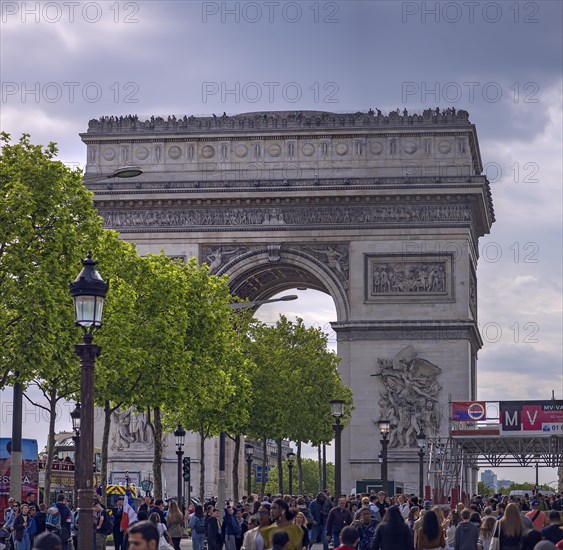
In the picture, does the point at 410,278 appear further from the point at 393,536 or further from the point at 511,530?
the point at 393,536

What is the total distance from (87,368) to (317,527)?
87.6 feet

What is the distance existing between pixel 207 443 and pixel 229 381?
1782cm

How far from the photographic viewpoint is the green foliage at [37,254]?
39281 millimetres

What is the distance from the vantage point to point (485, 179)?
83.6 metres

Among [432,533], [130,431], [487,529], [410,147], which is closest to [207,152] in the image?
[410,147]

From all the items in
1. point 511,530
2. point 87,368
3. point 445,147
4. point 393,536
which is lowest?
point 393,536

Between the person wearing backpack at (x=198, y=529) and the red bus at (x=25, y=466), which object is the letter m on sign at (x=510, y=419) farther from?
the person wearing backpack at (x=198, y=529)

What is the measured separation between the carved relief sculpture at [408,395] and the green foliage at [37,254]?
135 feet

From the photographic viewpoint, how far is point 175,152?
284 feet

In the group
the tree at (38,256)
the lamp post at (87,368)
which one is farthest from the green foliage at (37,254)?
the lamp post at (87,368)

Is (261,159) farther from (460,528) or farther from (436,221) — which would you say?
(460,528)

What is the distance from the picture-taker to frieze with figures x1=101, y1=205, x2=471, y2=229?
83125 millimetres

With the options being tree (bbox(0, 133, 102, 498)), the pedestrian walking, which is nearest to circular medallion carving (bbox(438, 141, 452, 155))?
tree (bbox(0, 133, 102, 498))

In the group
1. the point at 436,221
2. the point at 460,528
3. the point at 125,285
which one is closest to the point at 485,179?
the point at 436,221
